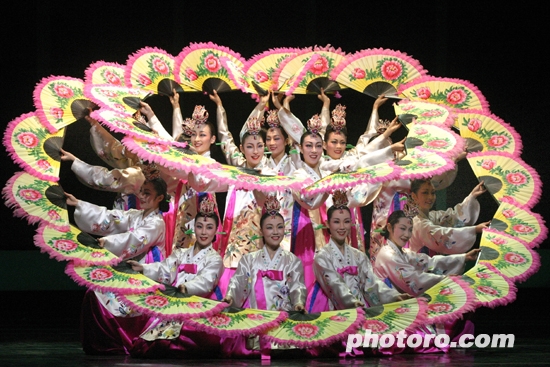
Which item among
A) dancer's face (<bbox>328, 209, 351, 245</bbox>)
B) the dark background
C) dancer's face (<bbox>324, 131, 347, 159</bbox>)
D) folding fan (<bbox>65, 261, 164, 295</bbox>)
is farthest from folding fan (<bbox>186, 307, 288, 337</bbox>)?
the dark background

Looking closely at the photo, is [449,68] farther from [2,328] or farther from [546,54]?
[2,328]

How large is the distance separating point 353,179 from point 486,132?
3.60 ft

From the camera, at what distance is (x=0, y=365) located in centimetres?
470

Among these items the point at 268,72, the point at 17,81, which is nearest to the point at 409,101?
the point at 268,72

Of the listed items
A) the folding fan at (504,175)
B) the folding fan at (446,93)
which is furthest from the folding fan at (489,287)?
the folding fan at (446,93)

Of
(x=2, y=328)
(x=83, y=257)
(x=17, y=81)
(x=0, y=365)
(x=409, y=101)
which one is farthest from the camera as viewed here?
(x=17, y=81)

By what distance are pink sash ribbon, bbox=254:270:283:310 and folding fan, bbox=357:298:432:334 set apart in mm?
481

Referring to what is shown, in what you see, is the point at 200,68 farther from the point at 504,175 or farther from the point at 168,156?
the point at 504,175

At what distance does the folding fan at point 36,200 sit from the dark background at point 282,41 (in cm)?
202

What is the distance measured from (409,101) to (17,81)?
3043 millimetres

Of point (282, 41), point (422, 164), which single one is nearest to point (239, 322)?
point (422, 164)

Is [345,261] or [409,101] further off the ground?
[409,101]

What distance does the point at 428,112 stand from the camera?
18.4ft

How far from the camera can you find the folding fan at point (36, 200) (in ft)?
17.1
